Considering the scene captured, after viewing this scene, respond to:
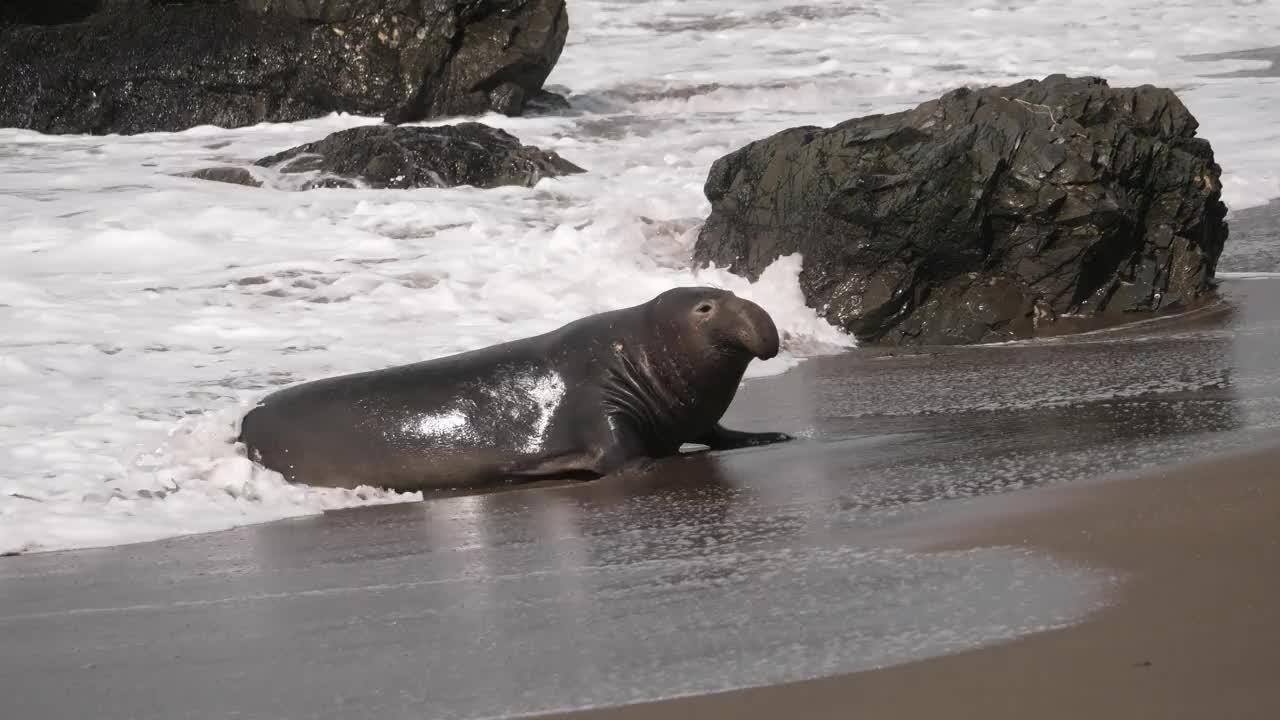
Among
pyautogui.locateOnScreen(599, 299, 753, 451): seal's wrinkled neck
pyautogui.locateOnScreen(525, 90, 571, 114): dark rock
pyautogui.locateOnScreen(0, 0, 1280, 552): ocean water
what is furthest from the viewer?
pyautogui.locateOnScreen(525, 90, 571, 114): dark rock

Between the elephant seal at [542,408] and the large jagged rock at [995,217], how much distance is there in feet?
9.34

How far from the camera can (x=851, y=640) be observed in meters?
3.15

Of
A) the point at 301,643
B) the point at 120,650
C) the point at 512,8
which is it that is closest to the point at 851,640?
the point at 301,643

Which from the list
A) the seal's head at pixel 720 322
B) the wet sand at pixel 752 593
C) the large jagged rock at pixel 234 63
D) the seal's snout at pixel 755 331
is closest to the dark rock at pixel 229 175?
the large jagged rock at pixel 234 63

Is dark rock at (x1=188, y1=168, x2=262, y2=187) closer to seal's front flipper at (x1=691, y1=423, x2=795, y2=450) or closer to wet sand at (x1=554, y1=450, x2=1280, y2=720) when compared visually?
seal's front flipper at (x1=691, y1=423, x2=795, y2=450)

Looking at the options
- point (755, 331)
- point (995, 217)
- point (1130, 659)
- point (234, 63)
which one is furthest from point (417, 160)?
point (1130, 659)

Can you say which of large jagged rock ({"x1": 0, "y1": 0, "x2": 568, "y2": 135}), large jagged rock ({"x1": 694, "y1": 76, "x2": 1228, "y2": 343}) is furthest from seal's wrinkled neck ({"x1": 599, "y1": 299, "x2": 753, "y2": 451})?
large jagged rock ({"x1": 0, "y1": 0, "x2": 568, "y2": 135})

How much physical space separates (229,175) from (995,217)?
781 centimetres

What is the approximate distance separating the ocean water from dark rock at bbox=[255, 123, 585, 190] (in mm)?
317

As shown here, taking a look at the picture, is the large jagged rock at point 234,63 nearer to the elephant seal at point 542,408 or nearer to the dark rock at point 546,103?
the dark rock at point 546,103

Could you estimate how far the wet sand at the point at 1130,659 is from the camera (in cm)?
268

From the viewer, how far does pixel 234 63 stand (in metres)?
17.4

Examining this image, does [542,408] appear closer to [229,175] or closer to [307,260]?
[307,260]

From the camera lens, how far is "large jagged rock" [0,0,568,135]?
17047 millimetres
